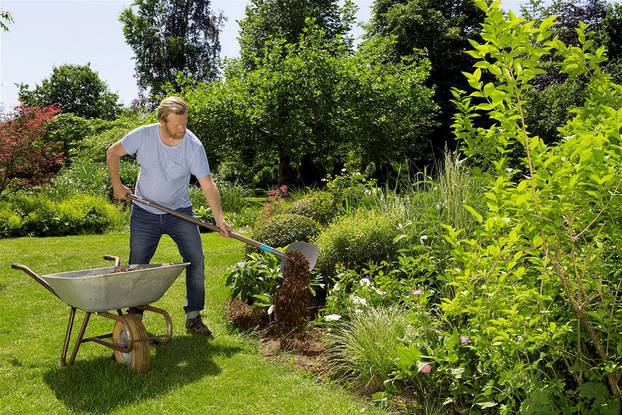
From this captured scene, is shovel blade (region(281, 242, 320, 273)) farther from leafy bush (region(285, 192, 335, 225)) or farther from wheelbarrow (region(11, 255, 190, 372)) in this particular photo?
leafy bush (region(285, 192, 335, 225))

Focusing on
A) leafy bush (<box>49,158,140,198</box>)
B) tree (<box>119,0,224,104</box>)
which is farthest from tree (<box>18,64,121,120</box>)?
leafy bush (<box>49,158,140,198</box>)

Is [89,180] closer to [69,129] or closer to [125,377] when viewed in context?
[125,377]

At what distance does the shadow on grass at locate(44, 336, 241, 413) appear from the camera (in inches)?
123

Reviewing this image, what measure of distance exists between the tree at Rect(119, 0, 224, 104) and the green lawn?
75.6 ft

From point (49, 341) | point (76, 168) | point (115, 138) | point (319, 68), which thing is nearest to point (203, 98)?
point (319, 68)

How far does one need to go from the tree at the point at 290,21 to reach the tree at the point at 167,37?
6009 mm

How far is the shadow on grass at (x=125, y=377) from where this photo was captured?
3.12 m

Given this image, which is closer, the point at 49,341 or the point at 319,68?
the point at 49,341

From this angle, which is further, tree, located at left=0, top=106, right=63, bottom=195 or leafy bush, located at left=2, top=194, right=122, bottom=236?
tree, located at left=0, top=106, right=63, bottom=195

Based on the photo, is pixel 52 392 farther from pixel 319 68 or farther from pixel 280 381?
pixel 319 68

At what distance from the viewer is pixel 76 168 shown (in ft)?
44.4

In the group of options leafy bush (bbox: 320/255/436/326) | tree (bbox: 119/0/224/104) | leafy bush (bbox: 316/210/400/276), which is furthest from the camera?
tree (bbox: 119/0/224/104)

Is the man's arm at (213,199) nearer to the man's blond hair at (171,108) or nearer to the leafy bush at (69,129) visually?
the man's blond hair at (171,108)

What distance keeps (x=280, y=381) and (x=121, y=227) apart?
753 centimetres
